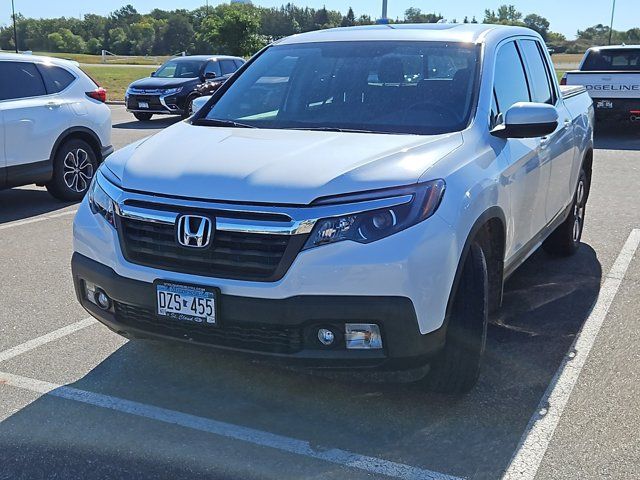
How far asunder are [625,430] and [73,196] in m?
7.10

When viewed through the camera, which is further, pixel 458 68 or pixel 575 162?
pixel 575 162

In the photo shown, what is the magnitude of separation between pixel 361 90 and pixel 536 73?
1.63 meters

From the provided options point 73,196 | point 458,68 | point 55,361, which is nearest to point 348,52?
point 458,68

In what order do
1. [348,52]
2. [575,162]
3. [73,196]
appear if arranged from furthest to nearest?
[73,196], [575,162], [348,52]

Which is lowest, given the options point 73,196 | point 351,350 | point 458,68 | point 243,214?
point 73,196

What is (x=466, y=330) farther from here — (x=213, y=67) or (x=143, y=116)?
(x=213, y=67)

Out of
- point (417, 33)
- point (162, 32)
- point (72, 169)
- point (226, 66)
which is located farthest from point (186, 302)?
point (162, 32)

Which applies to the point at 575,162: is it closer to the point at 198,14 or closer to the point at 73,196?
the point at 73,196

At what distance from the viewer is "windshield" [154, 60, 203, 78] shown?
64.1 ft

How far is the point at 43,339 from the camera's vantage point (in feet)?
15.2

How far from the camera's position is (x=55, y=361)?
430 cm

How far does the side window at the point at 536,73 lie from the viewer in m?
5.35

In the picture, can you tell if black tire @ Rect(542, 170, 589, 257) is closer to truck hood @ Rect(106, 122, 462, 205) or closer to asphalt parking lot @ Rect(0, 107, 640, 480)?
asphalt parking lot @ Rect(0, 107, 640, 480)

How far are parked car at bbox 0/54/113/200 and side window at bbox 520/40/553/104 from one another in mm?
5386
